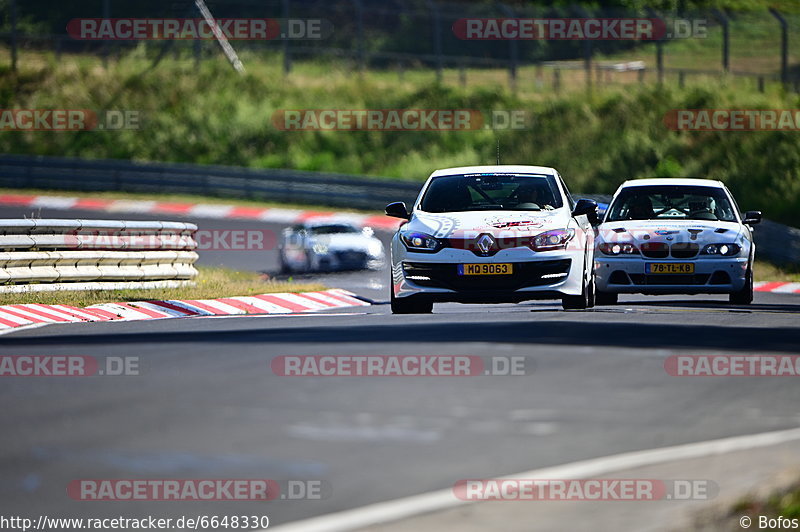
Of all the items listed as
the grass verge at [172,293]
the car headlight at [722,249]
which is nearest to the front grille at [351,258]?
the grass verge at [172,293]

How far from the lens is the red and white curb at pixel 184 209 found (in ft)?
116

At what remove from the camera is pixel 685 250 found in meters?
15.8

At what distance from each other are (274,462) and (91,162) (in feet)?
113

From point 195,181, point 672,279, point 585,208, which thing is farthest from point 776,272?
point 195,181

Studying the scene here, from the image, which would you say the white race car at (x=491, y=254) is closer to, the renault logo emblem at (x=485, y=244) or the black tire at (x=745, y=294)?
the renault logo emblem at (x=485, y=244)

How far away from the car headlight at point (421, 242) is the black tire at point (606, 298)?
124 inches

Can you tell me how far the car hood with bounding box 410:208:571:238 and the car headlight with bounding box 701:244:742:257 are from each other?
2.14m

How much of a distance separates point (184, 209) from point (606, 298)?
21.5 m

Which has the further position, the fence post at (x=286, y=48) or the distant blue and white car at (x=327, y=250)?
the fence post at (x=286, y=48)

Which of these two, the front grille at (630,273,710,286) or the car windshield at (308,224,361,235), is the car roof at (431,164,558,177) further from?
the car windshield at (308,224,361,235)
